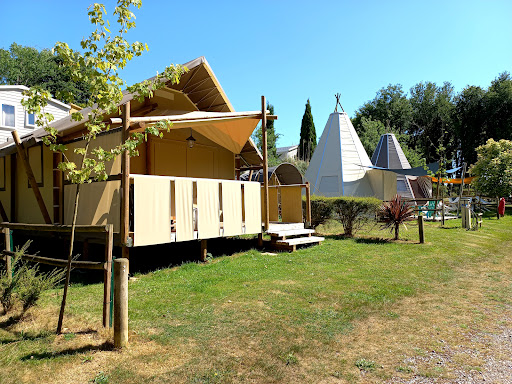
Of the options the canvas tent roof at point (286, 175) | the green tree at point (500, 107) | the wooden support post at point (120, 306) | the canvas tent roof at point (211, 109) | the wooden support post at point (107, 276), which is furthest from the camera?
the green tree at point (500, 107)

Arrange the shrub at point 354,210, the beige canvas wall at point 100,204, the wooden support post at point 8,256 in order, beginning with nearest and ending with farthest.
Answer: the wooden support post at point 8,256 < the beige canvas wall at point 100,204 < the shrub at point 354,210

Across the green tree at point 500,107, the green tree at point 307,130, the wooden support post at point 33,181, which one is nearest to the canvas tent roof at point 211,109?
the wooden support post at point 33,181

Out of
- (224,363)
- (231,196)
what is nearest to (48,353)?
(224,363)

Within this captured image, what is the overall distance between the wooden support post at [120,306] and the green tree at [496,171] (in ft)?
80.6

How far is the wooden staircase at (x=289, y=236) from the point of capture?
960 centimetres

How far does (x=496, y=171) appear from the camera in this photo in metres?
23.5

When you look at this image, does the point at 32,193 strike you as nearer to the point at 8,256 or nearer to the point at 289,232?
the point at 8,256

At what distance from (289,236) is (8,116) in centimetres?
1263

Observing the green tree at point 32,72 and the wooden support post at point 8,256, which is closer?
the wooden support post at point 8,256

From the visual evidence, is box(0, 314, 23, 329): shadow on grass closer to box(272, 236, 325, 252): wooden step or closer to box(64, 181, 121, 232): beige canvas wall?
box(64, 181, 121, 232): beige canvas wall

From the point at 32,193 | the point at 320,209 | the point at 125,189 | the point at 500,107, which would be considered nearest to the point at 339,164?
the point at 320,209

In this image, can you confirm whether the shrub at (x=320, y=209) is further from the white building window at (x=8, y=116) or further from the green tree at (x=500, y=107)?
the green tree at (x=500, y=107)

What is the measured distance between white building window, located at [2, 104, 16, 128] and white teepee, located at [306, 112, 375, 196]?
48.8 ft

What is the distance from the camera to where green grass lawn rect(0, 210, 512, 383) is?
3320 millimetres
